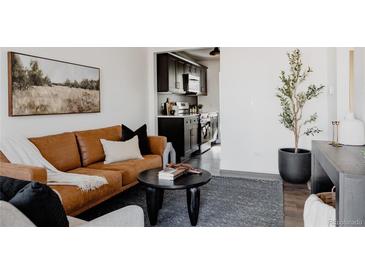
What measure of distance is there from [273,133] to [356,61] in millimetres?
1695

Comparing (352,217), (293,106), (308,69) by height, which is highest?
(308,69)

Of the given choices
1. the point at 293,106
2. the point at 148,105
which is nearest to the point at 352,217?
the point at 293,106

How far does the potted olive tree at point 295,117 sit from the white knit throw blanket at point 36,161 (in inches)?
94.7

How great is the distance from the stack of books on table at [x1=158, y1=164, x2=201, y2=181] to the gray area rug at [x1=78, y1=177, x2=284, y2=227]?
43 centimetres

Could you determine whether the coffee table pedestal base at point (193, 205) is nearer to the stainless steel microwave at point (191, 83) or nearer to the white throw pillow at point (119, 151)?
the white throw pillow at point (119, 151)

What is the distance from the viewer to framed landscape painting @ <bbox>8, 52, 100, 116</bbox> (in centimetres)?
285

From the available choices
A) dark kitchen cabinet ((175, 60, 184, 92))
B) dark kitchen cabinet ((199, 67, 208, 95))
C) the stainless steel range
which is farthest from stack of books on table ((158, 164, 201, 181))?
dark kitchen cabinet ((199, 67, 208, 95))

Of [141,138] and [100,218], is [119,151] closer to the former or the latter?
[141,138]

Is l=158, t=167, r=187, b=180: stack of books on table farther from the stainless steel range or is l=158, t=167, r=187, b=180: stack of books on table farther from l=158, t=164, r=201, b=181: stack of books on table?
the stainless steel range

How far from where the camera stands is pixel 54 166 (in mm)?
2895

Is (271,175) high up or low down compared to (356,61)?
down

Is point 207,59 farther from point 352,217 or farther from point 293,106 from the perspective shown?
point 352,217

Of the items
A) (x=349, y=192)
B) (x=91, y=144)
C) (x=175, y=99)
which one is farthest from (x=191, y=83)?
(x=349, y=192)
